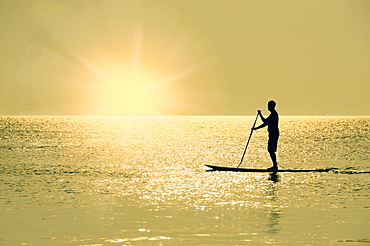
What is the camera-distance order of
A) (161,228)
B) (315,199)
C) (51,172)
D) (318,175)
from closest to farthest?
(161,228) < (315,199) < (318,175) < (51,172)

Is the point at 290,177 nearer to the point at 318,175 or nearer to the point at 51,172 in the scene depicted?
the point at 318,175

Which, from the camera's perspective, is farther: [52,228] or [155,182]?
[155,182]

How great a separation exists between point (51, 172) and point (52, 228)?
1702 cm

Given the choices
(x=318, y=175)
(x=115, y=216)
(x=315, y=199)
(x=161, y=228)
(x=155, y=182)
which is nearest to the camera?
(x=161, y=228)

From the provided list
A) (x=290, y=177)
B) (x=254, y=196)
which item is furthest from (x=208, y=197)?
(x=290, y=177)

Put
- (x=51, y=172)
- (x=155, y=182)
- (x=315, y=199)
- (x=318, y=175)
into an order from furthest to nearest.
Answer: (x=51, y=172), (x=318, y=175), (x=155, y=182), (x=315, y=199)

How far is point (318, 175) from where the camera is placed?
2719cm

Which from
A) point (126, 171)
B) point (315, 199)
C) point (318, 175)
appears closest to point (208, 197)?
point (315, 199)

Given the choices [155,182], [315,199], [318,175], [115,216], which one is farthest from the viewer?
[318,175]

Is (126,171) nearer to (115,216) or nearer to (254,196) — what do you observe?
(254,196)

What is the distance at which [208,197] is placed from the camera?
63.6 feet

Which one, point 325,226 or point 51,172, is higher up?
point 51,172

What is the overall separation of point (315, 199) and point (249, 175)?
28.3 ft

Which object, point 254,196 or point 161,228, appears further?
point 254,196
